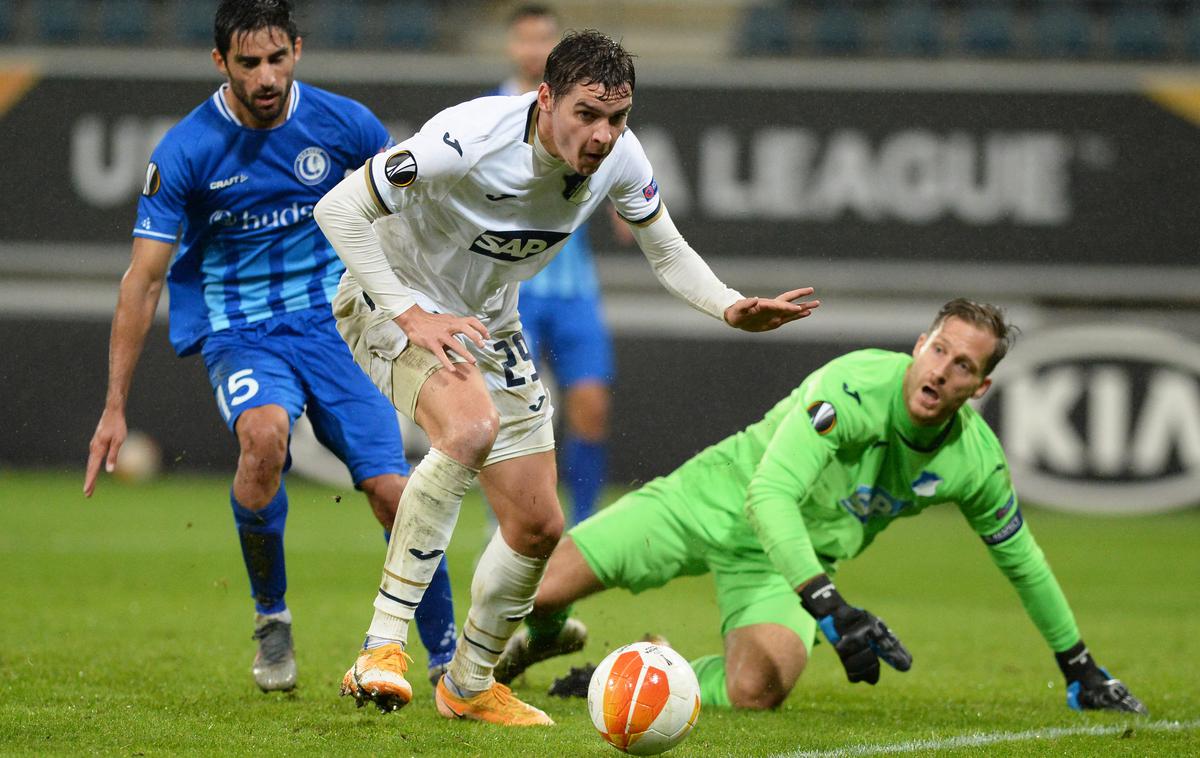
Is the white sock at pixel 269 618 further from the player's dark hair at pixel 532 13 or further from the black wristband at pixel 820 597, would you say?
the player's dark hair at pixel 532 13

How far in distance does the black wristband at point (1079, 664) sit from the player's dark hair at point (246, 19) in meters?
3.40

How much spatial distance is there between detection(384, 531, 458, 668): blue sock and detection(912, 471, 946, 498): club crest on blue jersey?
164 cm

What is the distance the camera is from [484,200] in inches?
177

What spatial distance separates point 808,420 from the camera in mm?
5016

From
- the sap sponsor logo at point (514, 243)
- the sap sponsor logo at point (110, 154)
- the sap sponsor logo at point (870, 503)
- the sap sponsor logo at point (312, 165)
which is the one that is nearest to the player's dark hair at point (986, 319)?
the sap sponsor logo at point (870, 503)

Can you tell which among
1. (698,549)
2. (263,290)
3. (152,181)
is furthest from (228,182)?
(698,549)

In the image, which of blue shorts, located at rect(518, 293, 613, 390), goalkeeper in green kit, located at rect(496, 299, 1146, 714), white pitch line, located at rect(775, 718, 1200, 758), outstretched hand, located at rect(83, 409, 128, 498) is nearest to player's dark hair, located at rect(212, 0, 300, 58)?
outstretched hand, located at rect(83, 409, 128, 498)

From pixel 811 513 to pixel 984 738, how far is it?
3.48ft

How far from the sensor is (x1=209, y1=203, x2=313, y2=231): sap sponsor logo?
213 inches

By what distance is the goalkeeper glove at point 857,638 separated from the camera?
14.1 ft

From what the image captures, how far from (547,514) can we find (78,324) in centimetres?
855

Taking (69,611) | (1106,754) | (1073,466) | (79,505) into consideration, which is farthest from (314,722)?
(1073,466)

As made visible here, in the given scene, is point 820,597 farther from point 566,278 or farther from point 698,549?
point 566,278

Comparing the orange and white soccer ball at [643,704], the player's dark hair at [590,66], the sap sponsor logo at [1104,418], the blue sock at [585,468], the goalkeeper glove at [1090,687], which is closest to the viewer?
the orange and white soccer ball at [643,704]
